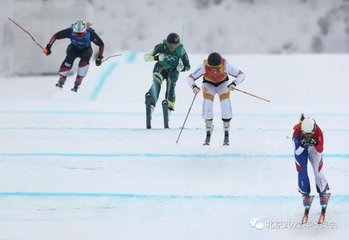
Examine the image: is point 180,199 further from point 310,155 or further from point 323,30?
point 323,30

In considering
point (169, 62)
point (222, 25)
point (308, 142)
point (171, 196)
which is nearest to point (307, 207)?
point (308, 142)

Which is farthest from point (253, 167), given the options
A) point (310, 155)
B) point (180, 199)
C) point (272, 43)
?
point (272, 43)

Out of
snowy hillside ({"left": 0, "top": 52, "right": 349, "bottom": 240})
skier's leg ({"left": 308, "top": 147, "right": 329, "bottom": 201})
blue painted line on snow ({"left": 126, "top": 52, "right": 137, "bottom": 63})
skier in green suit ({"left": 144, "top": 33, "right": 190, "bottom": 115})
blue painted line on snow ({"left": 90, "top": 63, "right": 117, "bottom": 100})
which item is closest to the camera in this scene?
skier's leg ({"left": 308, "top": 147, "right": 329, "bottom": 201})

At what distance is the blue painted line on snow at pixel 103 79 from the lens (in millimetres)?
8977

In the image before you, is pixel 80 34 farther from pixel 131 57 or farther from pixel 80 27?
pixel 131 57

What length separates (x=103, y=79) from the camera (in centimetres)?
938

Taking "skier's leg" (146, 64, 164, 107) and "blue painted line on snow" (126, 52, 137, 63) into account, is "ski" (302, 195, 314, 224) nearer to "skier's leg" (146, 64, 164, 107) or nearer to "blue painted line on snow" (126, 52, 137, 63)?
"skier's leg" (146, 64, 164, 107)

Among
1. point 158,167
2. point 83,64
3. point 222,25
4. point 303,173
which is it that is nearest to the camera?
point 303,173

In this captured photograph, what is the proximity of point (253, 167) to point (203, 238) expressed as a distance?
1345 mm

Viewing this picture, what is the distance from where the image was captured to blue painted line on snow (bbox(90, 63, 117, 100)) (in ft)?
29.5

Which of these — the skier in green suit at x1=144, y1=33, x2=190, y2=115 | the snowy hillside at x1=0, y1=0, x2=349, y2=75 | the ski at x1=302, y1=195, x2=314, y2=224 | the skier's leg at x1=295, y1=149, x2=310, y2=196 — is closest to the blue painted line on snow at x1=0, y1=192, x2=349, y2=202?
the ski at x1=302, y1=195, x2=314, y2=224

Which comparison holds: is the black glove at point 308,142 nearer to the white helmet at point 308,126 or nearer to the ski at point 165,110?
the white helmet at point 308,126

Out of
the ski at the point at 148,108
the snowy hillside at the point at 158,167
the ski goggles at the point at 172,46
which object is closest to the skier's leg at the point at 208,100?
the snowy hillside at the point at 158,167

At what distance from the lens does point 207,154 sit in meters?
6.25
